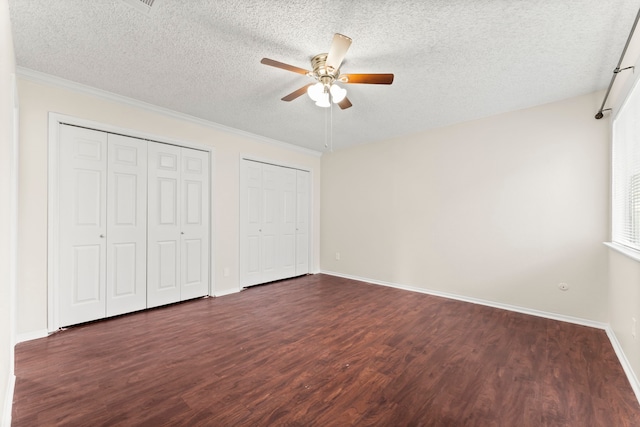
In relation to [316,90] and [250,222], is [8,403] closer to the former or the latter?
[316,90]

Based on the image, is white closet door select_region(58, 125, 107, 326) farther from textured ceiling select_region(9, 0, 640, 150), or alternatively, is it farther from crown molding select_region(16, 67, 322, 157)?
textured ceiling select_region(9, 0, 640, 150)

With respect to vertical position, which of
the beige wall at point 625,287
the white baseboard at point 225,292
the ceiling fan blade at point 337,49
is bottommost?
the white baseboard at point 225,292

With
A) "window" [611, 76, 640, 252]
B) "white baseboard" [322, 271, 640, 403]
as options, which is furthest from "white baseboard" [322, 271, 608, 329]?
"window" [611, 76, 640, 252]

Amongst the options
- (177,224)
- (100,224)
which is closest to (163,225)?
(177,224)

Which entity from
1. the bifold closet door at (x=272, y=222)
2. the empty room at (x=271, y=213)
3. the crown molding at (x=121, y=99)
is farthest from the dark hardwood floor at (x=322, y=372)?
the crown molding at (x=121, y=99)

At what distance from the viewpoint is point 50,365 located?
83.5 inches

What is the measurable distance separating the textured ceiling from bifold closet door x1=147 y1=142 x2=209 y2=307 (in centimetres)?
79

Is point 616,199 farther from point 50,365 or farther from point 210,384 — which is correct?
point 50,365

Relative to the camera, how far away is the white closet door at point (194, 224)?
12.2ft

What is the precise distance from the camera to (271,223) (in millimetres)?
4863

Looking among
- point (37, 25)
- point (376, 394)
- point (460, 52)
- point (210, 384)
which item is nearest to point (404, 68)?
point (460, 52)

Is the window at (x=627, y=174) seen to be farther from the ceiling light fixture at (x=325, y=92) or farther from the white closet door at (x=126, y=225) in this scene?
the white closet door at (x=126, y=225)

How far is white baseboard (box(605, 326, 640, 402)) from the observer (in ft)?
6.05

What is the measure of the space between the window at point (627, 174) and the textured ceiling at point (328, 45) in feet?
1.47
